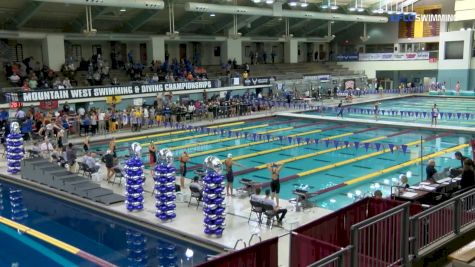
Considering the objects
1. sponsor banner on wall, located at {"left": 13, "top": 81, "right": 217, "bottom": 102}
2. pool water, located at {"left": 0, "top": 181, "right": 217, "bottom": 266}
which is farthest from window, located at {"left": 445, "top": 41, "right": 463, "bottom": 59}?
pool water, located at {"left": 0, "top": 181, "right": 217, "bottom": 266}

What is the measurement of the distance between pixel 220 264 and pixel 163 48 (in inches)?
1259

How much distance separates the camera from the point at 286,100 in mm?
35531

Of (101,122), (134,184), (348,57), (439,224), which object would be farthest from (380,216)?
(348,57)

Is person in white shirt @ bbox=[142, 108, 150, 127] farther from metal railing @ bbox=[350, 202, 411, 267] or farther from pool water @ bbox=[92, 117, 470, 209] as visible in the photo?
metal railing @ bbox=[350, 202, 411, 267]

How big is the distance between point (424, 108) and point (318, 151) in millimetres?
16417

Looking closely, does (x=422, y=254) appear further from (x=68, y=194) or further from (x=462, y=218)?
(x=68, y=194)

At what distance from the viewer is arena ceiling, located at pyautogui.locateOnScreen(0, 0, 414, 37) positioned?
2803 cm

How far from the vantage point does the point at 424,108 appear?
32969mm

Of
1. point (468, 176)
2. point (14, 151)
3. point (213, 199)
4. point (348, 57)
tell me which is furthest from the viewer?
point (348, 57)

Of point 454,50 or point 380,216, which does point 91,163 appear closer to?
point 380,216

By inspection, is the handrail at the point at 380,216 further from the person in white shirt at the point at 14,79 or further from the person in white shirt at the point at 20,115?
the person in white shirt at the point at 14,79

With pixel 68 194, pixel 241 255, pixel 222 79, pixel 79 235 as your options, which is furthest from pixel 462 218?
pixel 222 79

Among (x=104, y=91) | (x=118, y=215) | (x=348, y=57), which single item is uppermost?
(x=348, y=57)

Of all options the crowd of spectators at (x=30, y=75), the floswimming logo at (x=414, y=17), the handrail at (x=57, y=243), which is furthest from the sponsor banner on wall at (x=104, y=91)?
the floswimming logo at (x=414, y=17)
